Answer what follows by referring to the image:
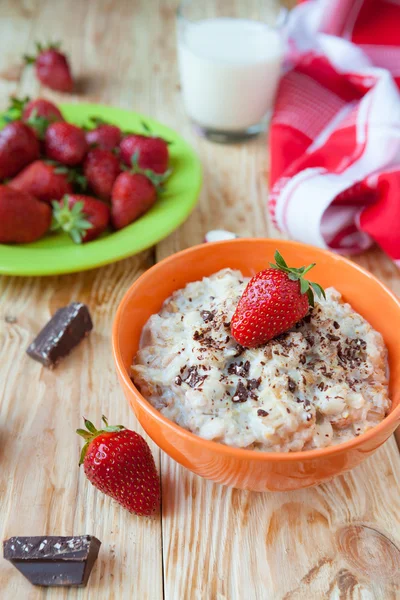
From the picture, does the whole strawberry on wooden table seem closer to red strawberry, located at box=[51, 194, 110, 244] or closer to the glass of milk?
red strawberry, located at box=[51, 194, 110, 244]

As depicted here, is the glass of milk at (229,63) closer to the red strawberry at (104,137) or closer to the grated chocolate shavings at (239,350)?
the red strawberry at (104,137)

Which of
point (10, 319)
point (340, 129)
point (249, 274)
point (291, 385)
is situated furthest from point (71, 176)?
point (291, 385)

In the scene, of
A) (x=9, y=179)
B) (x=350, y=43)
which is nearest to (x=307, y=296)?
(x=9, y=179)

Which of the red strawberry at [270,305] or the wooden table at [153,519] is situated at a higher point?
the red strawberry at [270,305]

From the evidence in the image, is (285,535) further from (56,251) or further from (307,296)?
(56,251)

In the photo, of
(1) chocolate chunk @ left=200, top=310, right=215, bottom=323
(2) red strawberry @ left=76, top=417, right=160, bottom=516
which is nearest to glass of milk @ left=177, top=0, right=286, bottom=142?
(1) chocolate chunk @ left=200, top=310, right=215, bottom=323

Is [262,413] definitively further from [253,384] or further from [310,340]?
[310,340]

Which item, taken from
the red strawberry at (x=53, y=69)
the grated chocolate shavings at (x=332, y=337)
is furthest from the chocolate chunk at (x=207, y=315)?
the red strawberry at (x=53, y=69)
